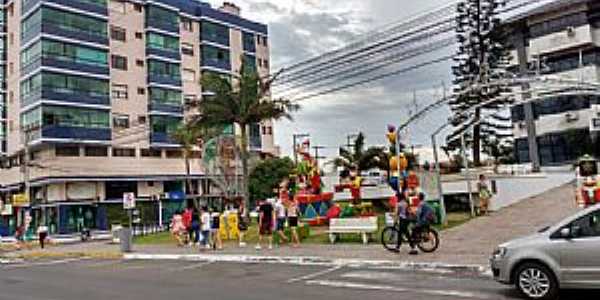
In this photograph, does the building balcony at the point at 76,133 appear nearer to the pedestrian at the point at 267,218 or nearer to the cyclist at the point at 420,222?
the pedestrian at the point at 267,218

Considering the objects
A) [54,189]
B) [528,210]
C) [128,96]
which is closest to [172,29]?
[128,96]

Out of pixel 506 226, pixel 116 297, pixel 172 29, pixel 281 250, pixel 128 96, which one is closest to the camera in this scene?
pixel 116 297

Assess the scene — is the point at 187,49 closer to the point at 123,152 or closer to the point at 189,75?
the point at 189,75

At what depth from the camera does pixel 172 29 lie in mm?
64625

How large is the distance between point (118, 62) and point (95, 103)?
18.5ft

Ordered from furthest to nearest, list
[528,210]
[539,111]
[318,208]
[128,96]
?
[128,96] → [539,111] → [318,208] → [528,210]

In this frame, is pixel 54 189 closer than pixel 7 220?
Yes

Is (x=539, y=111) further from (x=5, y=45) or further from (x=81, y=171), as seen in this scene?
(x=5, y=45)

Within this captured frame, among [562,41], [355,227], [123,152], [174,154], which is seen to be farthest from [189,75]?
[355,227]

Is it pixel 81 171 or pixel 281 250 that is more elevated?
pixel 81 171

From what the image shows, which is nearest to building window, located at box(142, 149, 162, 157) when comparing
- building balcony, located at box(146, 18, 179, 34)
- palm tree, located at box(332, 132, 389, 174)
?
building balcony, located at box(146, 18, 179, 34)

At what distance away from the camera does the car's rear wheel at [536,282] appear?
973cm

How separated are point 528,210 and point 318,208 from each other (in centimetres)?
943

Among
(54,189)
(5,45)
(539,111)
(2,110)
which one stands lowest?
(54,189)
